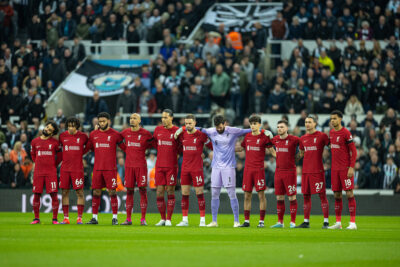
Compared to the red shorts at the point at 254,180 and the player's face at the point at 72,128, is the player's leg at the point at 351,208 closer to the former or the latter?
the red shorts at the point at 254,180

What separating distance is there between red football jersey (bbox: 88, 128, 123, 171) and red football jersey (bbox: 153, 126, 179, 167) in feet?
3.49

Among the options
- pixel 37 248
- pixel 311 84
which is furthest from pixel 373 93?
pixel 37 248

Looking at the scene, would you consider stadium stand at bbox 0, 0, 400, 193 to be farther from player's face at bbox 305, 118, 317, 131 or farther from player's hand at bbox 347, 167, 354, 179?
player's hand at bbox 347, 167, 354, 179

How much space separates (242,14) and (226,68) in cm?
566

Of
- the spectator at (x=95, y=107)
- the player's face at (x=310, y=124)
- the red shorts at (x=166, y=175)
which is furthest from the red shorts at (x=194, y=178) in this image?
the spectator at (x=95, y=107)

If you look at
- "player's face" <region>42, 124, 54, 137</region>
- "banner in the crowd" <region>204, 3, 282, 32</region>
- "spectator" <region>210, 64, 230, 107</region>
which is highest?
"banner in the crowd" <region>204, 3, 282, 32</region>

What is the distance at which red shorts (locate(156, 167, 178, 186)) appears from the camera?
1889cm

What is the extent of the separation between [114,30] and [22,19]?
509 cm

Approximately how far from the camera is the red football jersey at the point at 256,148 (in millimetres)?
18828

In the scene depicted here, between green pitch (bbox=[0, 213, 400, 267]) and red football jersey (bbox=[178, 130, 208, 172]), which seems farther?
red football jersey (bbox=[178, 130, 208, 172])

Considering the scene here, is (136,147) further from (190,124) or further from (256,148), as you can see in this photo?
(256,148)

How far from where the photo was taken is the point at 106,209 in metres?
27.1

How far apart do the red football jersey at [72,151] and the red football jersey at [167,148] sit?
1.86 m

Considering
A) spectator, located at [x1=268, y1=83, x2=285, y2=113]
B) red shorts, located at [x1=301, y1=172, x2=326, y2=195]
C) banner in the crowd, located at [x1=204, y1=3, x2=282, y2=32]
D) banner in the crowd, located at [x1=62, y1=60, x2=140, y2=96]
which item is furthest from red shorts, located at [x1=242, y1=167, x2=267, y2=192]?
banner in the crowd, located at [x1=204, y1=3, x2=282, y2=32]
